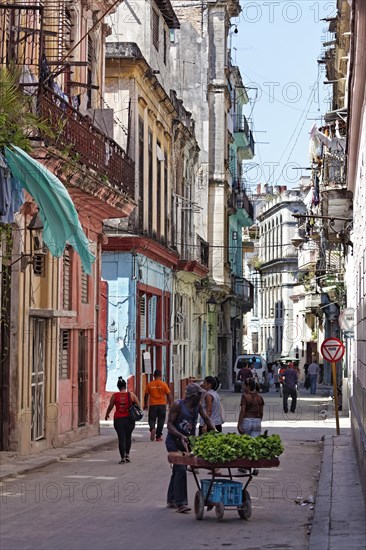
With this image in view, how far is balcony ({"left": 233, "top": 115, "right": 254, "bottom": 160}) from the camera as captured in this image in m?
59.0

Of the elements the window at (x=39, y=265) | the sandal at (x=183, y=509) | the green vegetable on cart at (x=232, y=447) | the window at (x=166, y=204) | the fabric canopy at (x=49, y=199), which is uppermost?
the window at (x=166, y=204)

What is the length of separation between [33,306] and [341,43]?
53.3 ft

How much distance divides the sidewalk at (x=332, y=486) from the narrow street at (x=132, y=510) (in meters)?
0.17

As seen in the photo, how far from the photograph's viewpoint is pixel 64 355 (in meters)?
22.7

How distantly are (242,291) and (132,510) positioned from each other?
49821mm

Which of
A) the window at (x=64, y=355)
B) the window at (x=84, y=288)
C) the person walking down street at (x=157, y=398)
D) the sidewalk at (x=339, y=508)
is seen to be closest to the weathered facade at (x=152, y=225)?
the window at (x=84, y=288)

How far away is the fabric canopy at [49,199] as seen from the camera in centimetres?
1524

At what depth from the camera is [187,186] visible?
4325 cm

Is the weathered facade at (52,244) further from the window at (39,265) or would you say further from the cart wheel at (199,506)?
the cart wheel at (199,506)

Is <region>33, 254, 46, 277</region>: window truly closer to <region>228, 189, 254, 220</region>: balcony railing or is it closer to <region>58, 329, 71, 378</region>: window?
<region>58, 329, 71, 378</region>: window

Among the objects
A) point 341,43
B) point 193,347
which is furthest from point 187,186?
point 341,43

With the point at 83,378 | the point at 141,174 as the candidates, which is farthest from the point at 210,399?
the point at 141,174

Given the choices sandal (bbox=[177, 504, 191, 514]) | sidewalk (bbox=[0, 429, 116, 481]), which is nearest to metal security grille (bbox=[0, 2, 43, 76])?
sidewalk (bbox=[0, 429, 116, 481])

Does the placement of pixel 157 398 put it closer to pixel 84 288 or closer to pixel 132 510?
pixel 84 288
